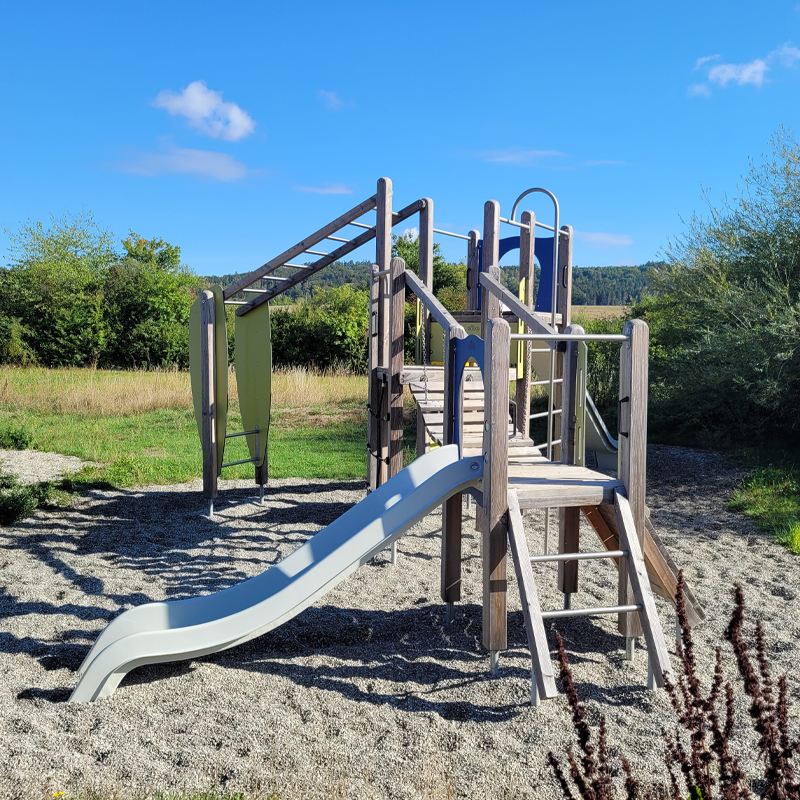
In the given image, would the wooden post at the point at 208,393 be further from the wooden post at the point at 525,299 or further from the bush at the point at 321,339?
the bush at the point at 321,339

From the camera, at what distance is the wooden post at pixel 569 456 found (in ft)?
15.4

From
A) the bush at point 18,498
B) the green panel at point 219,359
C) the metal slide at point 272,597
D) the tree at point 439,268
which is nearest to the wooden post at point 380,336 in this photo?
the green panel at point 219,359

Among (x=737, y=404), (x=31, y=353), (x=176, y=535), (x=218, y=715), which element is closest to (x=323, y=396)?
(x=737, y=404)

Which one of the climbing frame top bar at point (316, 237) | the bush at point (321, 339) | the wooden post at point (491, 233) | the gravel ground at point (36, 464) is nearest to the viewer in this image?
the wooden post at point (491, 233)

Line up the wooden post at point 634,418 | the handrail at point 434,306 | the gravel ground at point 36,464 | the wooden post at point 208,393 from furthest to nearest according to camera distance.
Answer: the gravel ground at point 36,464, the wooden post at point 208,393, the handrail at point 434,306, the wooden post at point 634,418

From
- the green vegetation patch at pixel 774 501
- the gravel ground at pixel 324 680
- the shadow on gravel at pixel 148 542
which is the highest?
the green vegetation patch at pixel 774 501

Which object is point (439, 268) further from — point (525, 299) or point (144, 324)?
point (525, 299)

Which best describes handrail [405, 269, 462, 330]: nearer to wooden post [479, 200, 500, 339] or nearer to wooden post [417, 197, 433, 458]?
wooden post [417, 197, 433, 458]

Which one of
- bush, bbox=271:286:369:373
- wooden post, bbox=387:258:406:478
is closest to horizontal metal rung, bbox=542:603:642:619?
wooden post, bbox=387:258:406:478

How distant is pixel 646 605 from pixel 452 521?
55.2 inches

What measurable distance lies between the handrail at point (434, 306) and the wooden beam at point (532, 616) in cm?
151

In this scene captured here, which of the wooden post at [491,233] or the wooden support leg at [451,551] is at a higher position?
the wooden post at [491,233]

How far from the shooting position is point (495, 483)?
3.80m

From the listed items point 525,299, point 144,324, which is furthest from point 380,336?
point 144,324
